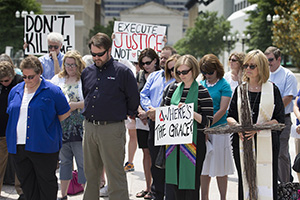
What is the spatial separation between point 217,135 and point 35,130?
2374 mm

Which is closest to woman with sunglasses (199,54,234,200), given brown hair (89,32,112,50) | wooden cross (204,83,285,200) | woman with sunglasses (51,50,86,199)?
wooden cross (204,83,285,200)

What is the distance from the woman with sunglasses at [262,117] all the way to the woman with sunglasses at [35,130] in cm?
205

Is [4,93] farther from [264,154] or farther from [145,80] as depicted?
[264,154]

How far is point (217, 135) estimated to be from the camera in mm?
6133

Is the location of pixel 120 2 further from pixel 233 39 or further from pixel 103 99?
pixel 103 99

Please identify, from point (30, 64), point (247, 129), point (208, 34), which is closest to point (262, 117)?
point (247, 129)

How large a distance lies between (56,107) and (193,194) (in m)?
1.88

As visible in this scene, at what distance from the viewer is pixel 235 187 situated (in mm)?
7414

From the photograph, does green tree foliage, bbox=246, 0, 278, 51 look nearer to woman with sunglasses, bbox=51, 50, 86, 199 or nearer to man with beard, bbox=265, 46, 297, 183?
man with beard, bbox=265, 46, 297, 183

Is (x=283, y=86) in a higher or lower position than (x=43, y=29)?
lower

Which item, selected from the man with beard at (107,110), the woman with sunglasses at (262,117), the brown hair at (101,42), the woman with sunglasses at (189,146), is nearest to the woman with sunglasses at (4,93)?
the man with beard at (107,110)

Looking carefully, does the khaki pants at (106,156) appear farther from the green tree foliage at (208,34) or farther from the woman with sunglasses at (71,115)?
the green tree foliage at (208,34)

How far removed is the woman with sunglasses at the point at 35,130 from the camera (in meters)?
5.26

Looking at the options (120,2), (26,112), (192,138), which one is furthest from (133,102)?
(120,2)
